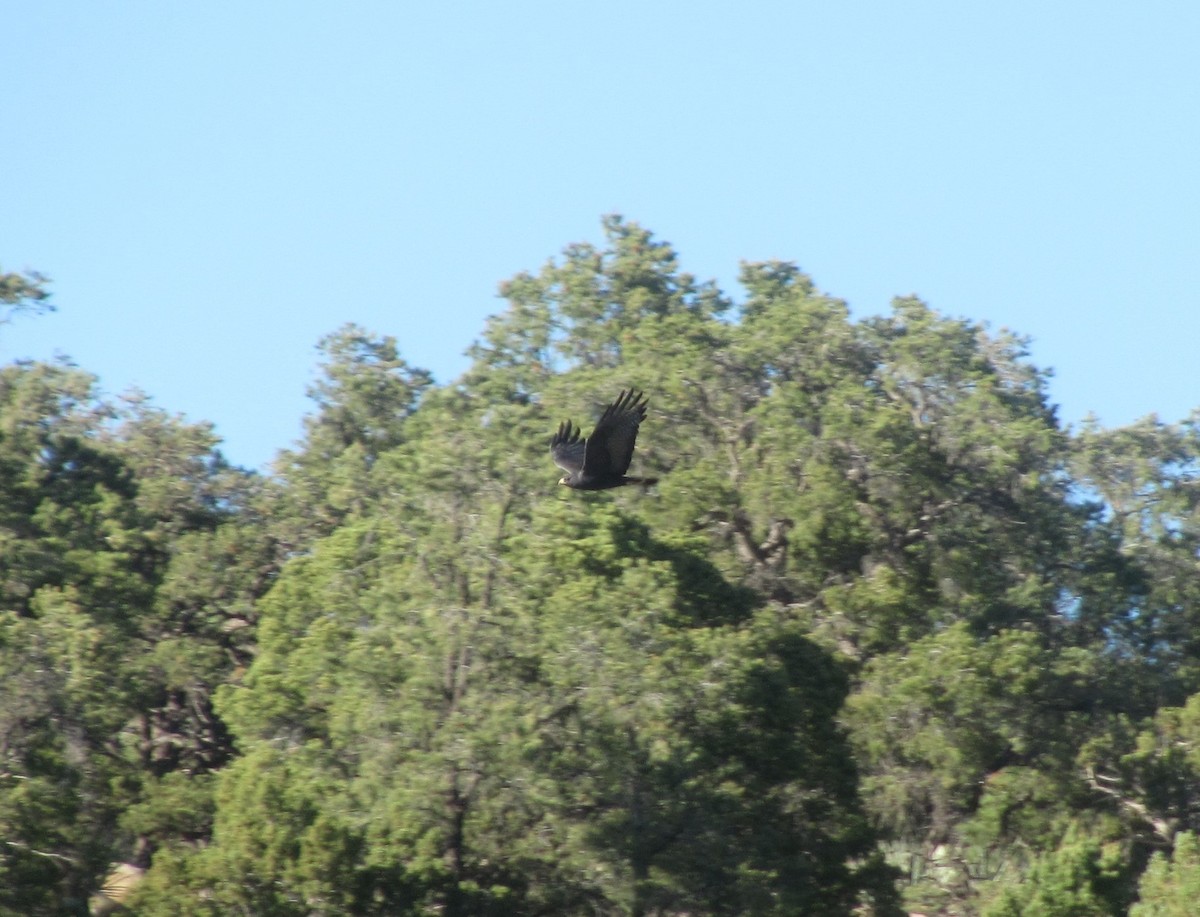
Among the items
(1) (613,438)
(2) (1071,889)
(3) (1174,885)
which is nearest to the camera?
(1) (613,438)

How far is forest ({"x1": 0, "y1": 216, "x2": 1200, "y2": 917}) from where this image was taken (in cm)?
2675

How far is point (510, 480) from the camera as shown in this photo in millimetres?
30984

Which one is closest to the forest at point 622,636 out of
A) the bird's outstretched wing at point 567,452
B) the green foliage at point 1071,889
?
the green foliage at point 1071,889

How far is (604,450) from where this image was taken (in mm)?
19031

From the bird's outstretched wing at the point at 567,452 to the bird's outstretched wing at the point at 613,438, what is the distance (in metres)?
Answer: 0.26

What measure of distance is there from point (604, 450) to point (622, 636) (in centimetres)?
911

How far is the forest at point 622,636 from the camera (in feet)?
87.8

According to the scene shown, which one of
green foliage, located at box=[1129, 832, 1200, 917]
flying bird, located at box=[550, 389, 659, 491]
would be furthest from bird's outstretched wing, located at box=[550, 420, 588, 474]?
green foliage, located at box=[1129, 832, 1200, 917]

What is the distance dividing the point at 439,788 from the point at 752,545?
11.9m

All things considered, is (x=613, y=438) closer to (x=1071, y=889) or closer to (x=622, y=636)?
(x=622, y=636)

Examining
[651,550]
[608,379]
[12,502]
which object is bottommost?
[651,550]

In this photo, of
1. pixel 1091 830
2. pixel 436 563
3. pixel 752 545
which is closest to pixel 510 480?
pixel 436 563

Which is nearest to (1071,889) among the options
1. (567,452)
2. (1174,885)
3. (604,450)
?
(1174,885)

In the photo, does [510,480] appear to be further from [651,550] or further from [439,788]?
[439,788]
